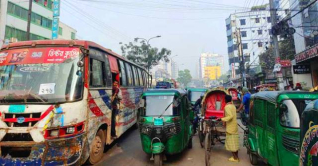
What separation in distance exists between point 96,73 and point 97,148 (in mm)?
2054

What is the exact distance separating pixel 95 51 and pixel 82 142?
2.54 metres

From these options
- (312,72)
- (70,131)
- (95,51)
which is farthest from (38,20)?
(312,72)

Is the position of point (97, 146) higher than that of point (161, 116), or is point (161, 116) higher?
point (161, 116)

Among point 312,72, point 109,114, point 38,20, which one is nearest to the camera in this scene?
point 109,114

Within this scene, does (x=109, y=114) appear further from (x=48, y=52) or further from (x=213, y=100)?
(x=213, y=100)

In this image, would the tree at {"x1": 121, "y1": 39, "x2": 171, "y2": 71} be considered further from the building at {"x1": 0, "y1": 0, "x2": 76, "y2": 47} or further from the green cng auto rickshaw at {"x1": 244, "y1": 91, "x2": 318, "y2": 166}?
the green cng auto rickshaw at {"x1": 244, "y1": 91, "x2": 318, "y2": 166}

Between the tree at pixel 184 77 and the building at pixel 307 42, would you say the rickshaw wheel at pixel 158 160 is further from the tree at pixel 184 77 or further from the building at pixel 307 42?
the tree at pixel 184 77

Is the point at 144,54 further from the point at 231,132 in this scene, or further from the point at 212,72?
the point at 212,72

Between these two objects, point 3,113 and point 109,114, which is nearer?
point 3,113

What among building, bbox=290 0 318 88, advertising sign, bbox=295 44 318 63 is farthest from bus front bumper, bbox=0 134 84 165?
building, bbox=290 0 318 88

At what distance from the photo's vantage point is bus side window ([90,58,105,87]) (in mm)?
5316

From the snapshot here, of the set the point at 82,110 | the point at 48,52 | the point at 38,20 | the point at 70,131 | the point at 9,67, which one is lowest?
the point at 70,131

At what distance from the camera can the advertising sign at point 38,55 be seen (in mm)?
4684

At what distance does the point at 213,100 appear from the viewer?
8805mm
